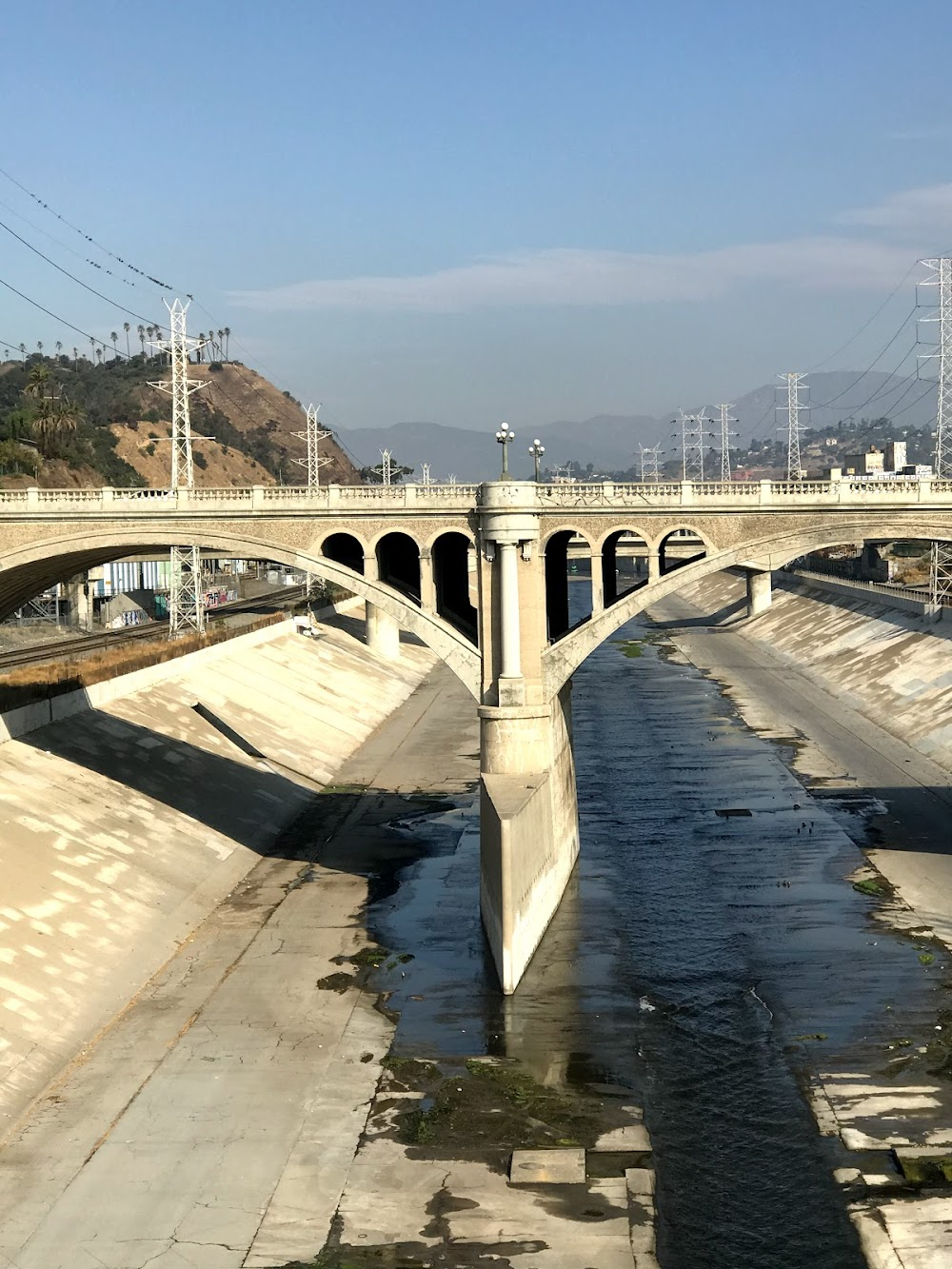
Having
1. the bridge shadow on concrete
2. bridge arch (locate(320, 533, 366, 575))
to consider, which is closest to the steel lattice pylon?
bridge arch (locate(320, 533, 366, 575))

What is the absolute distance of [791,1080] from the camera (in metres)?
38.4

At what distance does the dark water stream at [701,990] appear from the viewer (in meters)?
32.8

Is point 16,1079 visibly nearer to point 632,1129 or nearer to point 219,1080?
point 219,1080

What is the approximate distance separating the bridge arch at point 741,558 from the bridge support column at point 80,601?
7782 cm

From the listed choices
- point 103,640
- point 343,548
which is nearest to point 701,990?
point 343,548

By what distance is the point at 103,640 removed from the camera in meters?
108

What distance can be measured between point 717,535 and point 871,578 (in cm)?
10687

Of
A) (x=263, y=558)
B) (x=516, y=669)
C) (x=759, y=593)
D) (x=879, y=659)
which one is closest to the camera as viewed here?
(x=516, y=669)

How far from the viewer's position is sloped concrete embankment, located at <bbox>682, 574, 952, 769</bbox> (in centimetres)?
8756

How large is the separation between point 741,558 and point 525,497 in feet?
26.9

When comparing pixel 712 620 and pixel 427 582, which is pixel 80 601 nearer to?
pixel 427 582

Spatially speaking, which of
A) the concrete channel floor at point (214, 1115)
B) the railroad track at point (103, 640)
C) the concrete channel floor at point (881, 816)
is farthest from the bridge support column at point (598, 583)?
the railroad track at point (103, 640)

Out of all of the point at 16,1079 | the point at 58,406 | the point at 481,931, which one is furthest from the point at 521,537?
the point at 58,406

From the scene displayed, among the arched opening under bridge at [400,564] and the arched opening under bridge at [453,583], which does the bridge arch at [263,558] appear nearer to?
the arched opening under bridge at [400,564]
